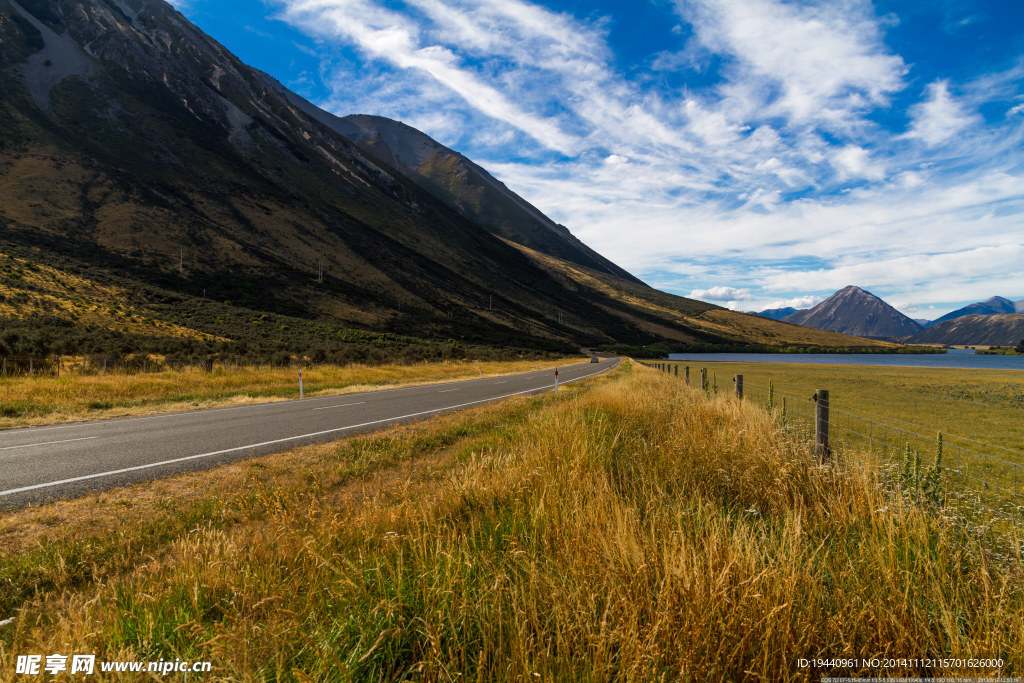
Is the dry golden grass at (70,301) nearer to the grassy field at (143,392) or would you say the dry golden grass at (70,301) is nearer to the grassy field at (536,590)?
the grassy field at (143,392)

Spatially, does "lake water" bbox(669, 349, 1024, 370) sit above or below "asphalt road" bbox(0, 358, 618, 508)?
below

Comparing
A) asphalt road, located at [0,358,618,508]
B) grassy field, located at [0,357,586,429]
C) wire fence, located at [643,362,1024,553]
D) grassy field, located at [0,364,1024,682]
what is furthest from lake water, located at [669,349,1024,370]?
grassy field, located at [0,364,1024,682]

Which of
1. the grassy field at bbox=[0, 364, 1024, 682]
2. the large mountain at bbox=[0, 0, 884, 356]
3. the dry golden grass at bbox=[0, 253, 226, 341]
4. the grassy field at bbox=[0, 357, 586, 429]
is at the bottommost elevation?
the grassy field at bbox=[0, 357, 586, 429]

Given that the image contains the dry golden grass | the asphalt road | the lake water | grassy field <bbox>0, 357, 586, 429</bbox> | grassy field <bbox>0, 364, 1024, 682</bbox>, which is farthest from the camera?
the lake water

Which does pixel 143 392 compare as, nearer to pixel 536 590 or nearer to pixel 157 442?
pixel 157 442

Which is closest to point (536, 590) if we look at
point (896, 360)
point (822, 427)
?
point (822, 427)

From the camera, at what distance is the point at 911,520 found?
3035 millimetres

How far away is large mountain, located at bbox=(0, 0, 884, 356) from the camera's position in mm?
54312

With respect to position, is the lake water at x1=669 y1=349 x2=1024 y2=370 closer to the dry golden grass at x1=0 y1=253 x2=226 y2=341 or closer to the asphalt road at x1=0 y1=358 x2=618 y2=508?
the dry golden grass at x1=0 y1=253 x2=226 y2=341

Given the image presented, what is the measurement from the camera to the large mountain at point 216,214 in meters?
54.3

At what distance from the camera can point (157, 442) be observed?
8.34 meters

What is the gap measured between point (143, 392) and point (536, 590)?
760 inches

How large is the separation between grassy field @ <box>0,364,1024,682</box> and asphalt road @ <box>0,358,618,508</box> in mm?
1824

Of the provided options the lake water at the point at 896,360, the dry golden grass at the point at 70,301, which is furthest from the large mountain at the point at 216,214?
the lake water at the point at 896,360
